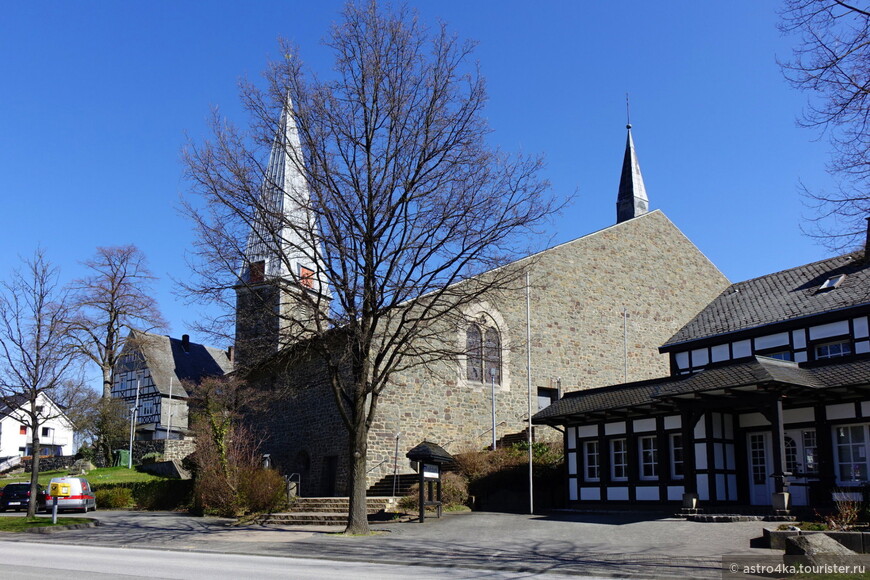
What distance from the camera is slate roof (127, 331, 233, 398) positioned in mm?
60188

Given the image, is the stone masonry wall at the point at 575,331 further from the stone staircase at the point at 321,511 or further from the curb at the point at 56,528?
the curb at the point at 56,528

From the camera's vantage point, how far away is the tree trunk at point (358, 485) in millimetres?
17750

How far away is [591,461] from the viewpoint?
23484 millimetres

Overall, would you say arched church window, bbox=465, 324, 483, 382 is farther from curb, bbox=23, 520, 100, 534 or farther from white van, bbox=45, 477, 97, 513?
white van, bbox=45, 477, 97, 513

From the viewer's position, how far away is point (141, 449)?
152 ft

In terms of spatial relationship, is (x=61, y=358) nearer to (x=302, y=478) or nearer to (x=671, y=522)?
(x=302, y=478)

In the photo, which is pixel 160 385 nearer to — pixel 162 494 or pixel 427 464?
pixel 162 494

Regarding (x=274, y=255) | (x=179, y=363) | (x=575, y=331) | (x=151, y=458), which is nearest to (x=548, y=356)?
(x=575, y=331)

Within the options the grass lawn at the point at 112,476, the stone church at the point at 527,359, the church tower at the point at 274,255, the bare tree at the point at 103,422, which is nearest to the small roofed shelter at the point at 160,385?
the bare tree at the point at 103,422

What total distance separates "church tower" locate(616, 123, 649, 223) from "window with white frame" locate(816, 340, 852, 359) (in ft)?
108

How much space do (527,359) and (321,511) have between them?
1011 cm

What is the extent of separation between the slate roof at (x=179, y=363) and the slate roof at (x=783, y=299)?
136 feet

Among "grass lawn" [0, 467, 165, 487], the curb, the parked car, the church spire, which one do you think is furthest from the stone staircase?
"grass lawn" [0, 467, 165, 487]

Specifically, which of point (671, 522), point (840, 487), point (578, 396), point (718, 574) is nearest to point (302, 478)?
point (578, 396)
